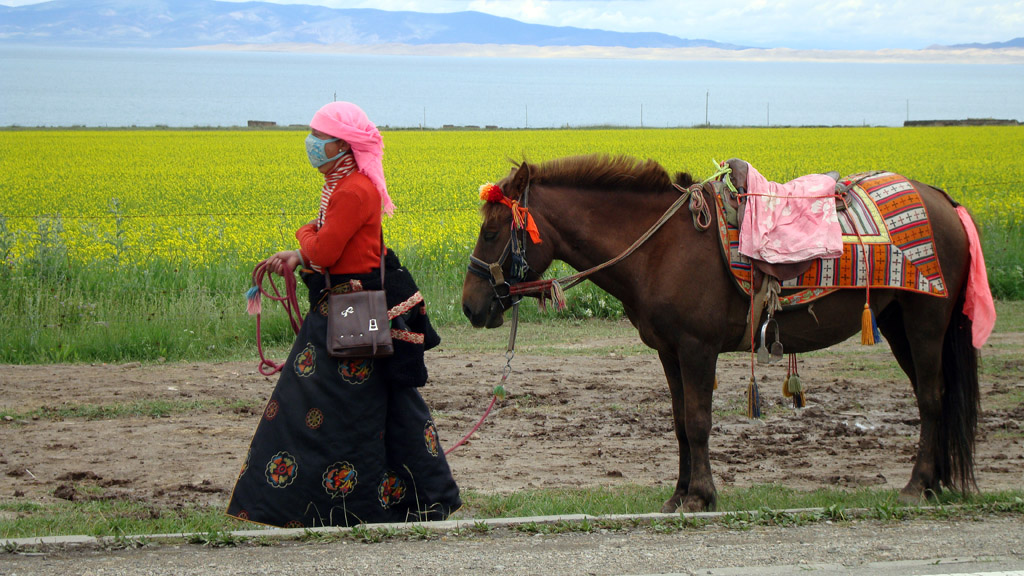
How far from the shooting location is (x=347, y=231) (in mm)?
4152

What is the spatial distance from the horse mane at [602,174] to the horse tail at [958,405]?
1901 mm

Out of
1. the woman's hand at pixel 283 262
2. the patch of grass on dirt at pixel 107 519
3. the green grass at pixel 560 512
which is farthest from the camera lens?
the patch of grass on dirt at pixel 107 519

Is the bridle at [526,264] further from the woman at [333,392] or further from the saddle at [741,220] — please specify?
the woman at [333,392]

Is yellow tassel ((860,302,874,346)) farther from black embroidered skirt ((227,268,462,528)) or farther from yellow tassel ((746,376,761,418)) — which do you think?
black embroidered skirt ((227,268,462,528))

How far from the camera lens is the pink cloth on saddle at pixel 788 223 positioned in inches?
192

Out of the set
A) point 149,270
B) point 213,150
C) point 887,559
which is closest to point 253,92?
point 213,150

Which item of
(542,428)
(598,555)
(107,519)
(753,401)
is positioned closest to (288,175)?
(542,428)

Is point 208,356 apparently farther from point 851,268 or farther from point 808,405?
point 851,268

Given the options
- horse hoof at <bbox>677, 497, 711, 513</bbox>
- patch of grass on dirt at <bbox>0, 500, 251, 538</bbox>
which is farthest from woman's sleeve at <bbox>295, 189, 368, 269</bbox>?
horse hoof at <bbox>677, 497, 711, 513</bbox>

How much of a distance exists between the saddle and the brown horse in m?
0.11

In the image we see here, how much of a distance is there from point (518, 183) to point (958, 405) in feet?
9.20

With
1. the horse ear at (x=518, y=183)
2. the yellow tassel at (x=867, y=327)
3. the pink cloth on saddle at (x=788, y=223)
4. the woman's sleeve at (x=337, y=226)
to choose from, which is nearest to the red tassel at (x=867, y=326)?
the yellow tassel at (x=867, y=327)

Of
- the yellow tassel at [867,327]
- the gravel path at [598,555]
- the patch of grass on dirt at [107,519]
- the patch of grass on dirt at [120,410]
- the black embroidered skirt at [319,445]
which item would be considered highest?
the yellow tassel at [867,327]

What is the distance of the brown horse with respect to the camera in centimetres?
480
